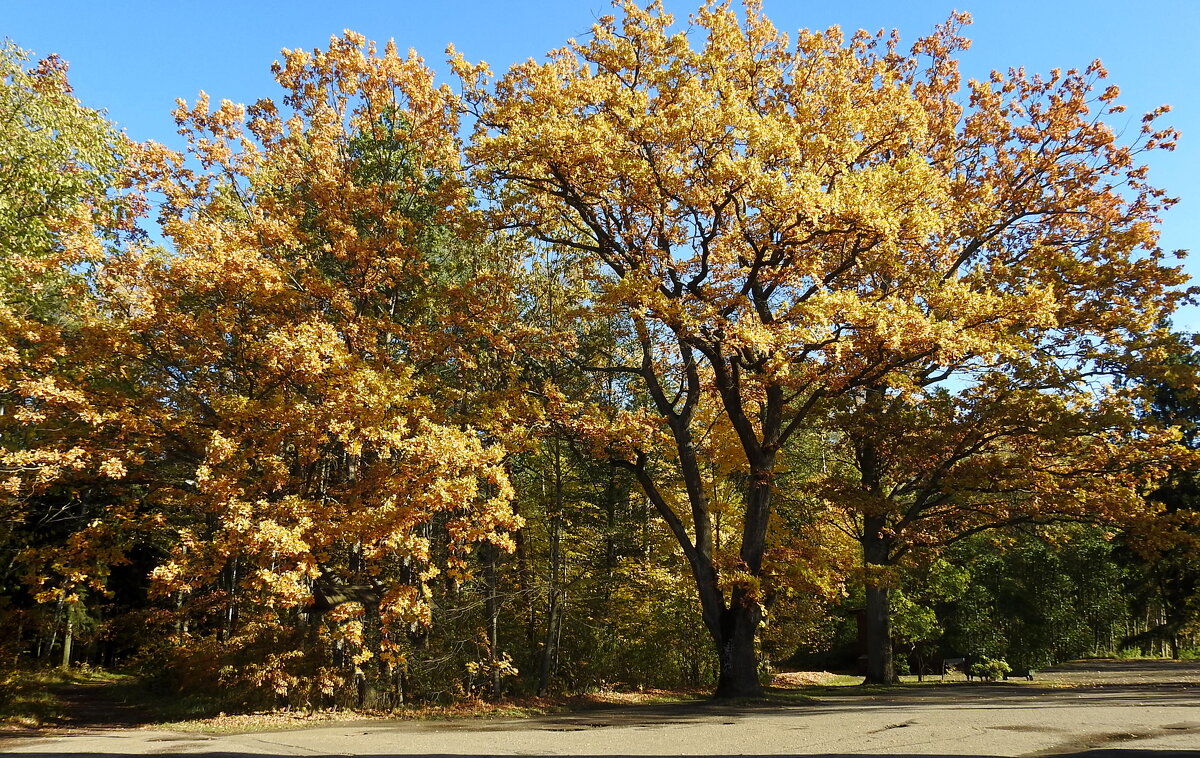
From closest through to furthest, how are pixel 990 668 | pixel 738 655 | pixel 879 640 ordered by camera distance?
pixel 738 655
pixel 879 640
pixel 990 668

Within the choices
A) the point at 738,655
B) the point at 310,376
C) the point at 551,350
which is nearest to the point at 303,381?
the point at 310,376

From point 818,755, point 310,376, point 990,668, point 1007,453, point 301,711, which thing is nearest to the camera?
point 818,755

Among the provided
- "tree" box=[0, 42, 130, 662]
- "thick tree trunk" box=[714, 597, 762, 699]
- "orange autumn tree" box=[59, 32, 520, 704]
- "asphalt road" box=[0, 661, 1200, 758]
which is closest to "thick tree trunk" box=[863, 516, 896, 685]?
"thick tree trunk" box=[714, 597, 762, 699]

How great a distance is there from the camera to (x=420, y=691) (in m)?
15.2

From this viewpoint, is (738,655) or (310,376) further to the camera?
(738,655)

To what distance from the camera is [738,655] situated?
46.5 feet

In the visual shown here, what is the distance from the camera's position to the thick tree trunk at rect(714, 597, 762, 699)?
553 inches

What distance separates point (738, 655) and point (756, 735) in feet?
19.7

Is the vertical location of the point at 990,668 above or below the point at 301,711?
below

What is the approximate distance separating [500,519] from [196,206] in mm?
8854

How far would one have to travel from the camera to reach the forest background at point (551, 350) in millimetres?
11016

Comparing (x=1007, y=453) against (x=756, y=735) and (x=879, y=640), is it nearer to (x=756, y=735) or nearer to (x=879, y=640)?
(x=879, y=640)

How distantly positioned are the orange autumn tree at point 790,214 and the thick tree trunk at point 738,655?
0.13 feet

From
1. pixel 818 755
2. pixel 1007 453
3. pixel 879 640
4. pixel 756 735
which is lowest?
pixel 879 640
